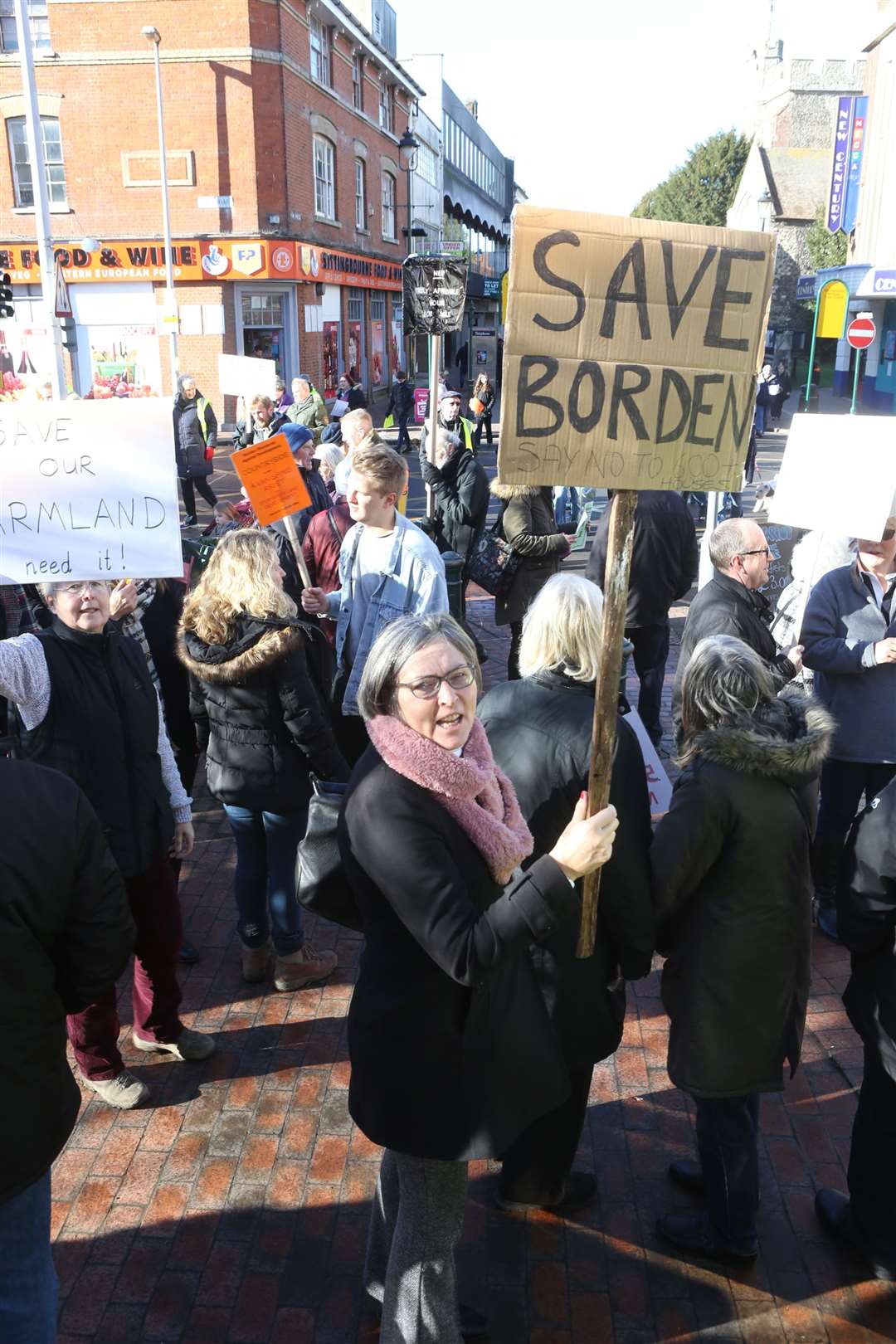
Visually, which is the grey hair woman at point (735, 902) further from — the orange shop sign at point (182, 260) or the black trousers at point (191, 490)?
the orange shop sign at point (182, 260)

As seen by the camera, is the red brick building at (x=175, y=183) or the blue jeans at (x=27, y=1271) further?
the red brick building at (x=175, y=183)

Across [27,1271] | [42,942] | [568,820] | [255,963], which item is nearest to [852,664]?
[568,820]

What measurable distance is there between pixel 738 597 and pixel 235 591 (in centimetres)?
213

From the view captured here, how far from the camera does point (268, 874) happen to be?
4.38 meters

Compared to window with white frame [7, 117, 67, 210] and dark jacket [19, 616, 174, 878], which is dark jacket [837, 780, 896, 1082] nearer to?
dark jacket [19, 616, 174, 878]

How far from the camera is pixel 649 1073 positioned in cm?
382

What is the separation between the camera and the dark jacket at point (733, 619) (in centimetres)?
433

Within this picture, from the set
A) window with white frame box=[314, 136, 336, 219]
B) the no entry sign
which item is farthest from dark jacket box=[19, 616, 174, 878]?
window with white frame box=[314, 136, 336, 219]

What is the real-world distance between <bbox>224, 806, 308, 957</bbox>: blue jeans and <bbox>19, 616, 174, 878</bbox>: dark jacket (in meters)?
0.61

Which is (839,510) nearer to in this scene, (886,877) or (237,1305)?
(886,877)

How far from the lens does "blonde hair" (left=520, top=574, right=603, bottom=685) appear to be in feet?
9.47

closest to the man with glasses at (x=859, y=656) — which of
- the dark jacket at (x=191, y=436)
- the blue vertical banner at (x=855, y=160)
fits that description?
the dark jacket at (x=191, y=436)

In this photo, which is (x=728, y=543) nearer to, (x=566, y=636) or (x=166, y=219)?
(x=566, y=636)

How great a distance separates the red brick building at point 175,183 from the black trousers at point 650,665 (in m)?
19.3
